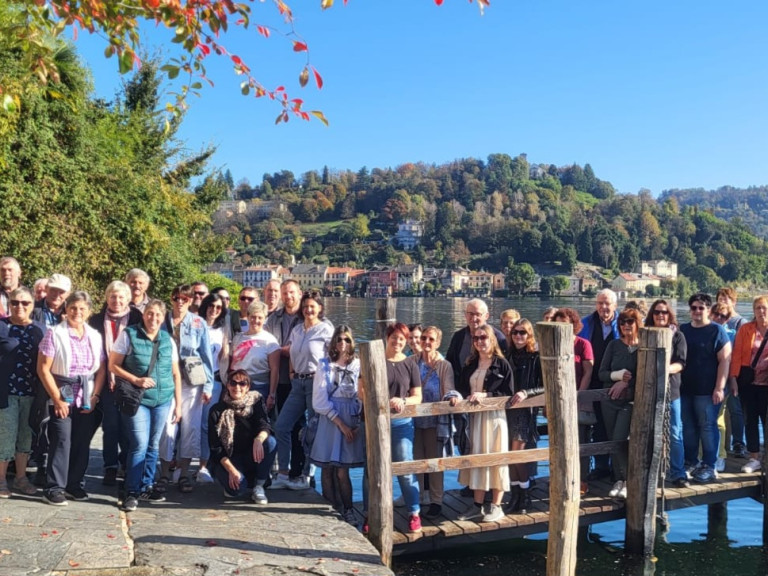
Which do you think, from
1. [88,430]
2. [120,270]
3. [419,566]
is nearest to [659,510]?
[419,566]

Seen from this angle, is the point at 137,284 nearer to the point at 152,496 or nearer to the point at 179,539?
the point at 152,496

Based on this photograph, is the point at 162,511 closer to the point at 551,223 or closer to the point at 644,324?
the point at 644,324

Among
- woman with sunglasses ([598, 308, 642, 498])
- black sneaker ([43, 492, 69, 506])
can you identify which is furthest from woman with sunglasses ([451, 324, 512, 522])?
black sneaker ([43, 492, 69, 506])

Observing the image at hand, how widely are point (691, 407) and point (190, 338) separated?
5.45 m

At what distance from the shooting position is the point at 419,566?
25.5ft

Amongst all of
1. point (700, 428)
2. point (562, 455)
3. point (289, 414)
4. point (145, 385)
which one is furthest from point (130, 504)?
point (700, 428)

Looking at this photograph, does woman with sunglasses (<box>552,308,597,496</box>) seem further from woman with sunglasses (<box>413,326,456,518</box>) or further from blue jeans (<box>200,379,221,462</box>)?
blue jeans (<box>200,379,221,462</box>)

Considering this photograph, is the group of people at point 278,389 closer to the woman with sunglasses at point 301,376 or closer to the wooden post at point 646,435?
the woman with sunglasses at point 301,376

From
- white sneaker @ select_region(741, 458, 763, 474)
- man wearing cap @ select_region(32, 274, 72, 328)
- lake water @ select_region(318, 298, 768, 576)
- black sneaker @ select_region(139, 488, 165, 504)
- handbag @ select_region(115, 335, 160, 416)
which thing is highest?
man wearing cap @ select_region(32, 274, 72, 328)

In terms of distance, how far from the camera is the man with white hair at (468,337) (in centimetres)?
736

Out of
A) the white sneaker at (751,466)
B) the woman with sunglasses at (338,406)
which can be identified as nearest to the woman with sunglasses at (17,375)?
the woman with sunglasses at (338,406)

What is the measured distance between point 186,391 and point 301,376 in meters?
1.12

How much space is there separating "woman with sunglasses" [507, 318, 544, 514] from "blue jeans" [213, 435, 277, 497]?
90.3 inches

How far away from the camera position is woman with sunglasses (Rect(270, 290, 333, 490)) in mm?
7434
